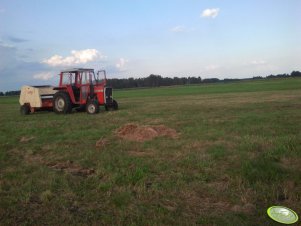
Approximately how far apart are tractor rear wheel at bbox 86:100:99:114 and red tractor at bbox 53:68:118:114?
0.85 ft

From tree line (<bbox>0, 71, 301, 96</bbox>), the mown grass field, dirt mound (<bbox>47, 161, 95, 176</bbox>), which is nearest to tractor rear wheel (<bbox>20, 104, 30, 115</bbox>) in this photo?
the mown grass field

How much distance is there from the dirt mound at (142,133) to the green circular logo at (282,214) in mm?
5098

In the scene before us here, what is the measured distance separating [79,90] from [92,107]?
61.9 inches

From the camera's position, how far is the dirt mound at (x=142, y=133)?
9.47 meters

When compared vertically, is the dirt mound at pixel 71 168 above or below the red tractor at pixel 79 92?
below

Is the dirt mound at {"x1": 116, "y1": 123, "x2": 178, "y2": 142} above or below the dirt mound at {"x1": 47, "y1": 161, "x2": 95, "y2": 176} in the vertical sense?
above

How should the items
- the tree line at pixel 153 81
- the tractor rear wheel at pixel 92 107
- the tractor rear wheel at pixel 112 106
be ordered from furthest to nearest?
the tree line at pixel 153 81, the tractor rear wheel at pixel 112 106, the tractor rear wheel at pixel 92 107

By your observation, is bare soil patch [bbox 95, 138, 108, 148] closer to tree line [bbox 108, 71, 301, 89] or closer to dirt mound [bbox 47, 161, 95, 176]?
dirt mound [bbox 47, 161, 95, 176]

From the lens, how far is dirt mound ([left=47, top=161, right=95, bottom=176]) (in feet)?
20.7

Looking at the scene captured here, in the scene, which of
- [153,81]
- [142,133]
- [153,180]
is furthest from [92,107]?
[153,81]

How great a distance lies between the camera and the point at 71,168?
6.70 m

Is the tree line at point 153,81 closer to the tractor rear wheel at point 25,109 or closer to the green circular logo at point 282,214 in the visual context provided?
the tractor rear wheel at point 25,109

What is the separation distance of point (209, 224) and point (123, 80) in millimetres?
98108

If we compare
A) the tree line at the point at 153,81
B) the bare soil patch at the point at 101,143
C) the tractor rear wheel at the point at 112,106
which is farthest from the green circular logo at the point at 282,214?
the tree line at the point at 153,81
